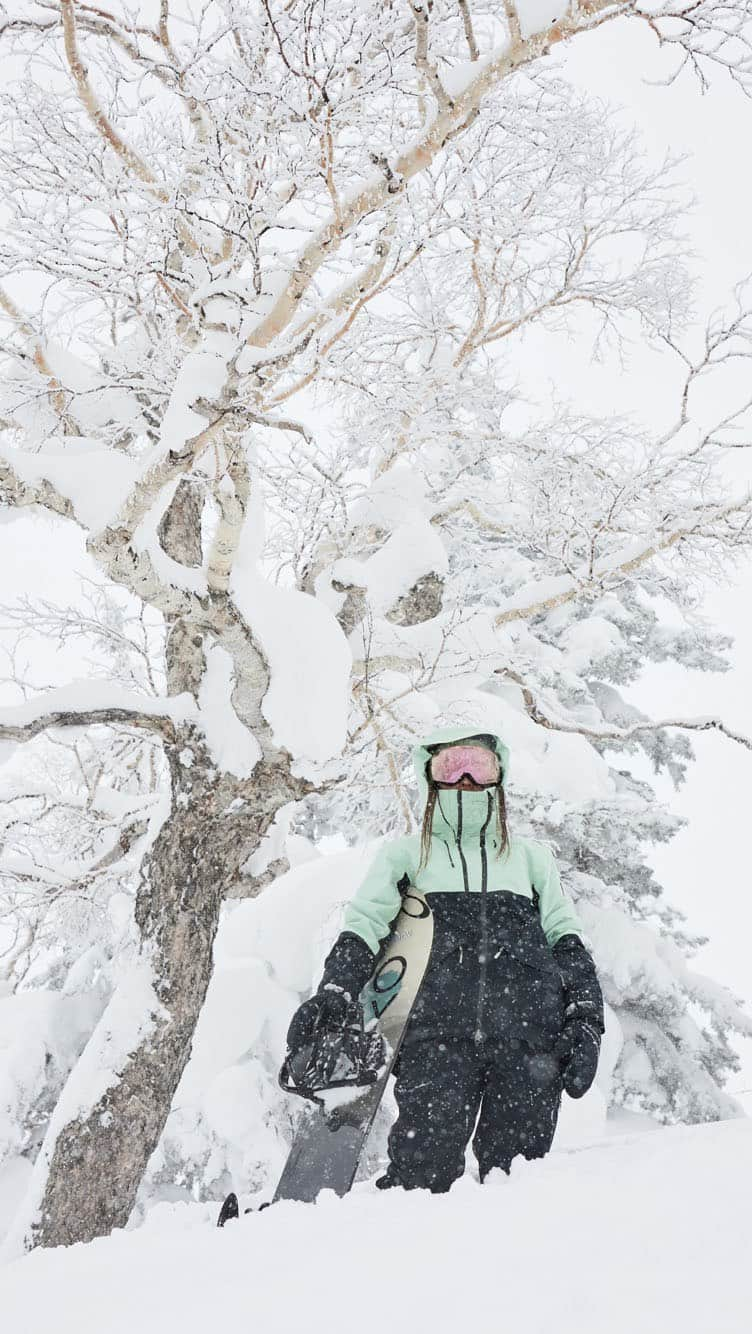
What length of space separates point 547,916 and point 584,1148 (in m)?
0.74

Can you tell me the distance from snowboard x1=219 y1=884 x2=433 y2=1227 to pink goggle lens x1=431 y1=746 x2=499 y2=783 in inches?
18.1

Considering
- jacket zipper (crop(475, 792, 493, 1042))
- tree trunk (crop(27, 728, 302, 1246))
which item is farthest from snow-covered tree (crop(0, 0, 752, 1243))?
jacket zipper (crop(475, 792, 493, 1042))

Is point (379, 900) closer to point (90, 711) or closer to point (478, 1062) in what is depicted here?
point (478, 1062)

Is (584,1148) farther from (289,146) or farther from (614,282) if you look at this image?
(614,282)

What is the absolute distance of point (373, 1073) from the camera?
8.61 feet

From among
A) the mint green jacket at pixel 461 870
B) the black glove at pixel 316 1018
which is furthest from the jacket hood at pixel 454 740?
the black glove at pixel 316 1018

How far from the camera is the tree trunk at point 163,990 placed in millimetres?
4336

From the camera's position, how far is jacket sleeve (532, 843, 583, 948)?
2883 millimetres

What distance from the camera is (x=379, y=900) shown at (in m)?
2.92

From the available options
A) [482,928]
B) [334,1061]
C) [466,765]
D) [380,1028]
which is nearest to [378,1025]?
[380,1028]

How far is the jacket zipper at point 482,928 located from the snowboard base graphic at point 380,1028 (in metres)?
0.20

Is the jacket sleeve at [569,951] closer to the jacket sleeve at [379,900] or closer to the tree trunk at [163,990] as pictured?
the jacket sleeve at [379,900]

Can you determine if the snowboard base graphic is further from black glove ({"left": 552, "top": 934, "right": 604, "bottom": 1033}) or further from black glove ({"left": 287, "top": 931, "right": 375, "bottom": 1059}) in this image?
black glove ({"left": 552, "top": 934, "right": 604, "bottom": 1033})

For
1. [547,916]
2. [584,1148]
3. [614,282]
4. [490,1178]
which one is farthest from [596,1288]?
[614,282]
